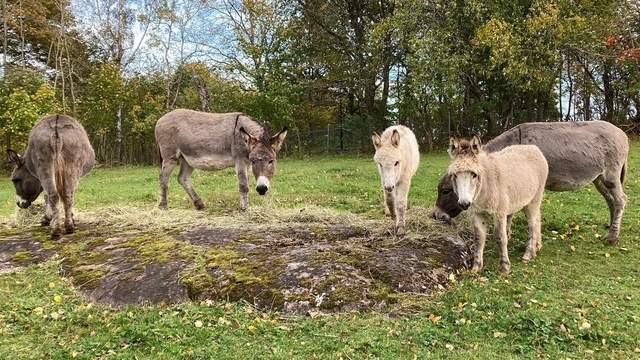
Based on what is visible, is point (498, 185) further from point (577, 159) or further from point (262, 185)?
point (262, 185)

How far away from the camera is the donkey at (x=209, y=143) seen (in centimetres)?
803

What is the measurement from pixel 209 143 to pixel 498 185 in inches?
214

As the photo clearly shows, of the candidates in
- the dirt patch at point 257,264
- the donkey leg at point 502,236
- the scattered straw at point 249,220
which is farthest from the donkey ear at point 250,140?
the donkey leg at point 502,236

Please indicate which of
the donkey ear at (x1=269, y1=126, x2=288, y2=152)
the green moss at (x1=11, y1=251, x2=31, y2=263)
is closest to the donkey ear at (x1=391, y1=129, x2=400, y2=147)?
the donkey ear at (x1=269, y1=126, x2=288, y2=152)

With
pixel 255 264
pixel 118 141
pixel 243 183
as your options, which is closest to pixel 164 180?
pixel 243 183

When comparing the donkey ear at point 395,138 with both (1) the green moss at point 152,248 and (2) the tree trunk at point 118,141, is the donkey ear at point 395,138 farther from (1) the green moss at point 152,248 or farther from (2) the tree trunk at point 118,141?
(2) the tree trunk at point 118,141

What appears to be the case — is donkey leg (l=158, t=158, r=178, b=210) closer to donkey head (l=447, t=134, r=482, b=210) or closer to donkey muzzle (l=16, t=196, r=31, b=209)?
donkey muzzle (l=16, t=196, r=31, b=209)

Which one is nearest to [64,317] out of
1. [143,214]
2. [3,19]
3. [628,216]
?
[143,214]

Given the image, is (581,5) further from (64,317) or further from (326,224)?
(64,317)

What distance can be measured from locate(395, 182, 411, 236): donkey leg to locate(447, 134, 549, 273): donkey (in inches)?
40.5

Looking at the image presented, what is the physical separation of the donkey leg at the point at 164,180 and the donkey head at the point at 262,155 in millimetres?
2046

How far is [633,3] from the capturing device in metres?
20.1

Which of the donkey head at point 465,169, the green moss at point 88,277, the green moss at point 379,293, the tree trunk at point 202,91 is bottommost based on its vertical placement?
the green moss at point 379,293

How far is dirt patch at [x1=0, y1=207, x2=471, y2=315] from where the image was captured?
14.4 feet
